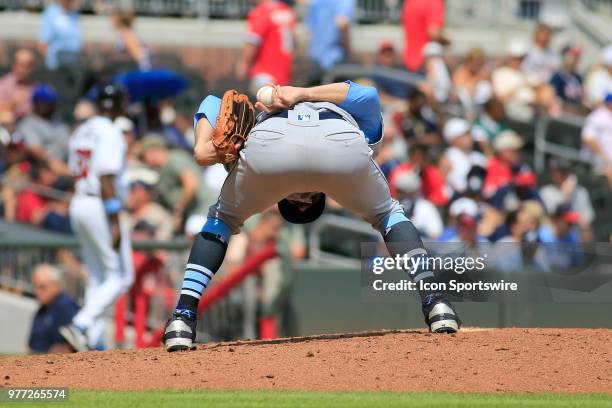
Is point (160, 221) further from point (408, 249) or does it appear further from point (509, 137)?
point (408, 249)

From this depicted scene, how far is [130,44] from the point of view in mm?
18281

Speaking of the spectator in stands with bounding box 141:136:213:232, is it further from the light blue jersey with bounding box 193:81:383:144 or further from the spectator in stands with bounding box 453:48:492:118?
the light blue jersey with bounding box 193:81:383:144

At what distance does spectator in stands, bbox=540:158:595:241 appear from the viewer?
15641 millimetres

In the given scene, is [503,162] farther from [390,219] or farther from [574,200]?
[390,219]

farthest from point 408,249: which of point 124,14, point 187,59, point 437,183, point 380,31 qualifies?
point 380,31

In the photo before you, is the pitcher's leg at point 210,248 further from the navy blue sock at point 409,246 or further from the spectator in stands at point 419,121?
the spectator in stands at point 419,121

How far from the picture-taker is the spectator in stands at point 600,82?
18062 millimetres

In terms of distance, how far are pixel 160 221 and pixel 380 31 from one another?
8276 mm

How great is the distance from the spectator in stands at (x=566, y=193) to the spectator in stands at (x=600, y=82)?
7.49 ft

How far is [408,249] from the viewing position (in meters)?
8.25

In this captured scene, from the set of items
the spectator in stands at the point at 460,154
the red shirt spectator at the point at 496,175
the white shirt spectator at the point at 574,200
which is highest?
the spectator in stands at the point at 460,154

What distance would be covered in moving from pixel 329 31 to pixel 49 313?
24.6 feet

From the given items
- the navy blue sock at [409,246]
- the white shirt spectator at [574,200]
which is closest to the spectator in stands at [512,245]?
the white shirt spectator at [574,200]

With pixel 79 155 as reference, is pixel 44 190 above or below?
below
